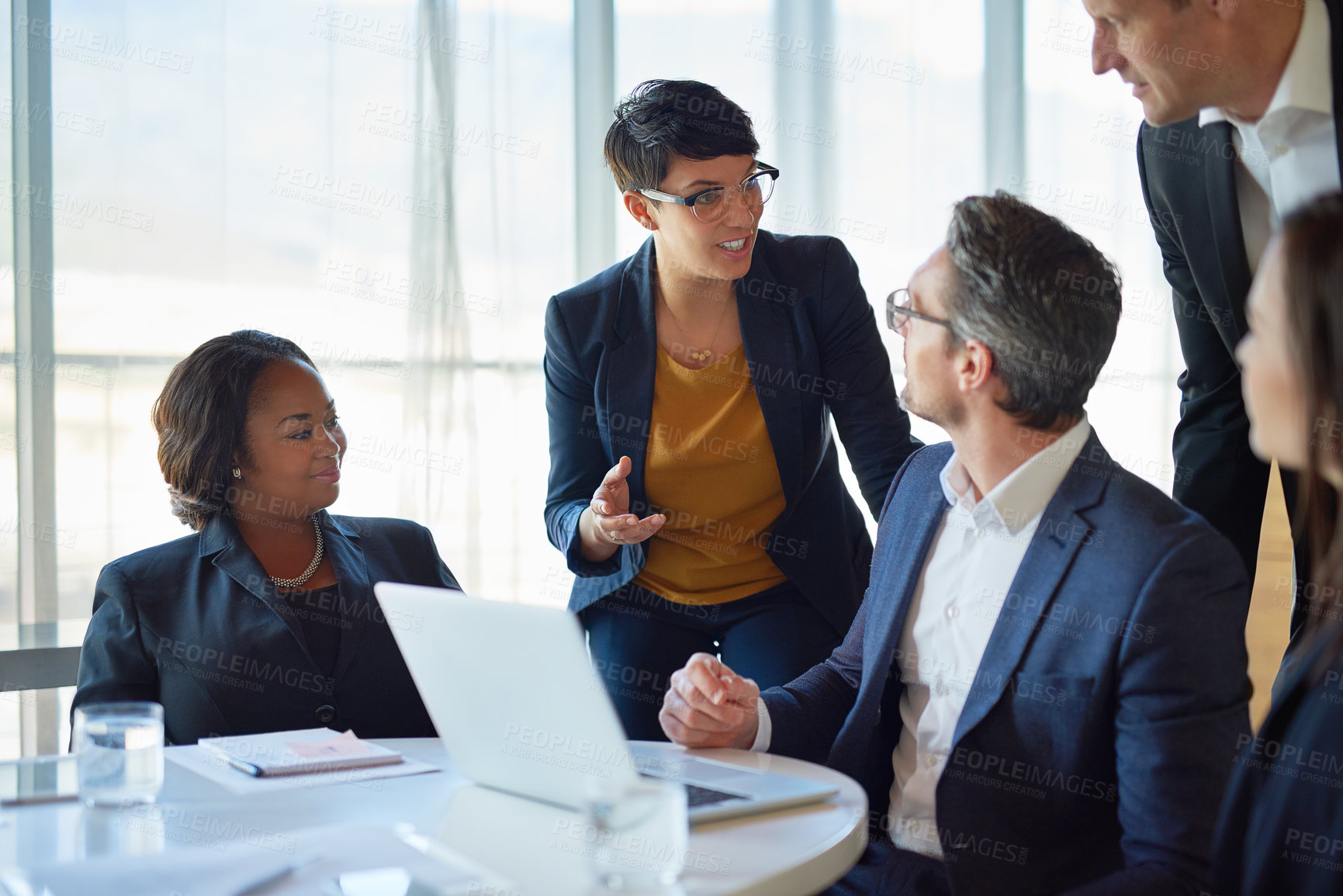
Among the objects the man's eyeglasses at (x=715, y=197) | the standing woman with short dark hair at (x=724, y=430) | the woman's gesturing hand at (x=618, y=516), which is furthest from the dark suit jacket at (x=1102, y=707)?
the man's eyeglasses at (x=715, y=197)

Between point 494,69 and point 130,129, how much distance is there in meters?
1.14

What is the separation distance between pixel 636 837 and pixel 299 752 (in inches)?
27.1

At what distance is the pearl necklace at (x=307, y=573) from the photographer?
214 cm

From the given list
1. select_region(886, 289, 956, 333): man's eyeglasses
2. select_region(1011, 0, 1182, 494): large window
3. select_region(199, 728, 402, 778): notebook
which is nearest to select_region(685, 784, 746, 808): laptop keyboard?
select_region(199, 728, 402, 778): notebook

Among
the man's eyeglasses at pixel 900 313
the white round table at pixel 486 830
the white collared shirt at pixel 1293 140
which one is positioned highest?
the white collared shirt at pixel 1293 140

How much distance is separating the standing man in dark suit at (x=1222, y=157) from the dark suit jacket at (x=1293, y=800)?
724 millimetres

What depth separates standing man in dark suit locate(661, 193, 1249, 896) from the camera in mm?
1337

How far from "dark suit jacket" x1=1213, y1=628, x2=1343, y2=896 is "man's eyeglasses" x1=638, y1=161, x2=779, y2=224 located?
1.41m

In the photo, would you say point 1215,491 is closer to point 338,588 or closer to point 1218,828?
point 1218,828

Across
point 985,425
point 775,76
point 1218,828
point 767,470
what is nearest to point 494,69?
point 775,76

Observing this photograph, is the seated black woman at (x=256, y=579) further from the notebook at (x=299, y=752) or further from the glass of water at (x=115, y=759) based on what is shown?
the glass of water at (x=115, y=759)

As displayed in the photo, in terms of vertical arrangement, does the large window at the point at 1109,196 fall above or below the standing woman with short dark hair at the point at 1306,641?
above

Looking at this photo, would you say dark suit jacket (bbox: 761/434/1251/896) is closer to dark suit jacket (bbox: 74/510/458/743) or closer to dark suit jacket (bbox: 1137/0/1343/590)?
dark suit jacket (bbox: 1137/0/1343/590)

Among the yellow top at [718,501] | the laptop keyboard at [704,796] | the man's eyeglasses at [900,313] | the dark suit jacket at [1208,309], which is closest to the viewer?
the laptop keyboard at [704,796]
